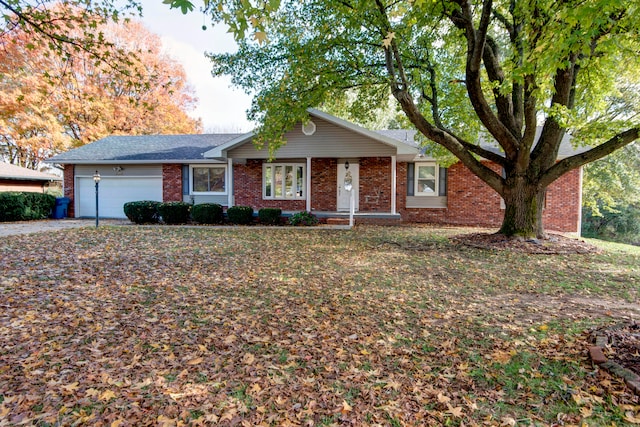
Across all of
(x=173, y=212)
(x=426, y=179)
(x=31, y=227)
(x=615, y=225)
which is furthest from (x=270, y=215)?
(x=615, y=225)

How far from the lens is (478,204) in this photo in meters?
15.3

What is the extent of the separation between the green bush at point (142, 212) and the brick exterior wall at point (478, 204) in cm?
1003

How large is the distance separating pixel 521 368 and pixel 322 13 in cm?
887

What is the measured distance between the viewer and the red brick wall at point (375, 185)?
1561 cm

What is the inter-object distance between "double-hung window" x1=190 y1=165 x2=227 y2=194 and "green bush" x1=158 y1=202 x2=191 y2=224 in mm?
2311

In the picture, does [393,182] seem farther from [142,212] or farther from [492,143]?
[142,212]

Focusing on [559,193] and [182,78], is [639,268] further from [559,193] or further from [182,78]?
[182,78]

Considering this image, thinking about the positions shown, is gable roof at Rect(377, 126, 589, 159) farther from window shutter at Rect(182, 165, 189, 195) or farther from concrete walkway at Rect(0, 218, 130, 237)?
concrete walkway at Rect(0, 218, 130, 237)


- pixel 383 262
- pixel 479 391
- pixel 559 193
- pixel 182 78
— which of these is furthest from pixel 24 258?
pixel 182 78

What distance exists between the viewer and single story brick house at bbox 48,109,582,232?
46.6 ft

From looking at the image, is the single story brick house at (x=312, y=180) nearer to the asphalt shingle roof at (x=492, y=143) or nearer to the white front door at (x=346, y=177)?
the white front door at (x=346, y=177)

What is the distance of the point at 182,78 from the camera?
27172 mm

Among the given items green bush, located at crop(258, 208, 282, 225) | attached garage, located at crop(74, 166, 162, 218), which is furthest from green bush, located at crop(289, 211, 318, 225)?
attached garage, located at crop(74, 166, 162, 218)

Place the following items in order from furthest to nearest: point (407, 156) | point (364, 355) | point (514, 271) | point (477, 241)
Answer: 1. point (407, 156)
2. point (477, 241)
3. point (514, 271)
4. point (364, 355)
